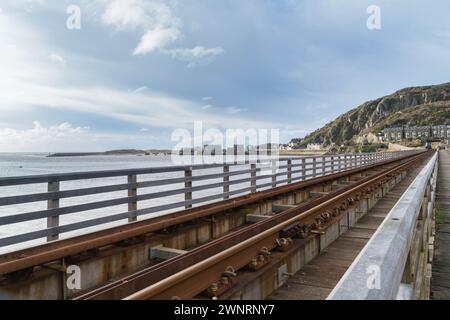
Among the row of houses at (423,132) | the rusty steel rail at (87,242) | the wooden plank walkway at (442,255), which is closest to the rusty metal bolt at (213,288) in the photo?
the rusty steel rail at (87,242)

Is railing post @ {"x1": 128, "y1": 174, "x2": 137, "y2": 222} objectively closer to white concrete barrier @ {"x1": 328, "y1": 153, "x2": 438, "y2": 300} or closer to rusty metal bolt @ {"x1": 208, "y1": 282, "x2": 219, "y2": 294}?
rusty metal bolt @ {"x1": 208, "y1": 282, "x2": 219, "y2": 294}

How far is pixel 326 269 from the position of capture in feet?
17.7

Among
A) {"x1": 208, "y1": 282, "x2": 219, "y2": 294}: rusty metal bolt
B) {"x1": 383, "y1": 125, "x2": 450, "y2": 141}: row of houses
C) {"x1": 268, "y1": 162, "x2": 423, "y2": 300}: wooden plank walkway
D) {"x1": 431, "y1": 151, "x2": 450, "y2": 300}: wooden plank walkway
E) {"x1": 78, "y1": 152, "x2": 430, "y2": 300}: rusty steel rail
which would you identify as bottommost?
{"x1": 431, "y1": 151, "x2": 450, "y2": 300}: wooden plank walkway

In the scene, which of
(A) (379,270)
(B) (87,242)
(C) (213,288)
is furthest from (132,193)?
(A) (379,270)

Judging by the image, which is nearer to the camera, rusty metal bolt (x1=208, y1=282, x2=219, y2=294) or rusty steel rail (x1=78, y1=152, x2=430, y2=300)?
rusty steel rail (x1=78, y1=152, x2=430, y2=300)

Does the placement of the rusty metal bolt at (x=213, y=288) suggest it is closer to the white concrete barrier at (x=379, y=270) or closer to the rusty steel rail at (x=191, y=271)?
the rusty steel rail at (x=191, y=271)

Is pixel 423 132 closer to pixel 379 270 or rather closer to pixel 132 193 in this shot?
pixel 132 193

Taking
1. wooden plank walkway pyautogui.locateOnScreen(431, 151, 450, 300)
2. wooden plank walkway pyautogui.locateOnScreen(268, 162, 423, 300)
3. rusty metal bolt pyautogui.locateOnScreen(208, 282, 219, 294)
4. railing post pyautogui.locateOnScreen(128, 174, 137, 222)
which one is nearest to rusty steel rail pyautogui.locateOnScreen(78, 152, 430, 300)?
rusty metal bolt pyautogui.locateOnScreen(208, 282, 219, 294)

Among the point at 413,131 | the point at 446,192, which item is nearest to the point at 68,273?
the point at 446,192

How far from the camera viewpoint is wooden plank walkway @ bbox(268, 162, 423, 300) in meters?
4.46
